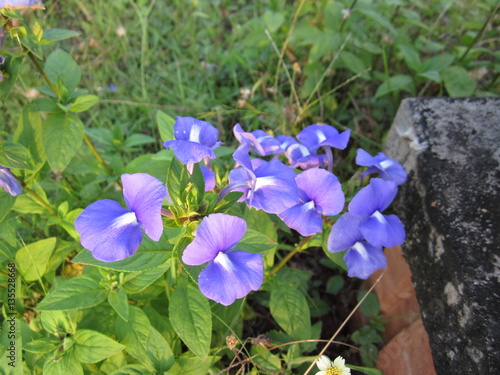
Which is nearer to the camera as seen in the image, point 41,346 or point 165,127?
point 41,346

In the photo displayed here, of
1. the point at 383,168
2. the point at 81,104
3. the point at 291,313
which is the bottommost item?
the point at 291,313

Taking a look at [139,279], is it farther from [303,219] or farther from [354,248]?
[354,248]

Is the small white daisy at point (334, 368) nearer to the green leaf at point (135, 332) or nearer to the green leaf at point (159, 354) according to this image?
the green leaf at point (159, 354)

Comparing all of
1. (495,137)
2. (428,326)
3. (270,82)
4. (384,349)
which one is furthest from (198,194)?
(270,82)

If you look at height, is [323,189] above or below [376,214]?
above

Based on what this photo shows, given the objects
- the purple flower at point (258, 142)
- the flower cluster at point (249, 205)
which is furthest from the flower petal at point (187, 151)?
the purple flower at point (258, 142)

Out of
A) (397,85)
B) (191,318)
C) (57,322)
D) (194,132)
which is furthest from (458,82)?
(57,322)

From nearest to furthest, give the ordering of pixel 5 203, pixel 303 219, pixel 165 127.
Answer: pixel 303 219 < pixel 5 203 < pixel 165 127
